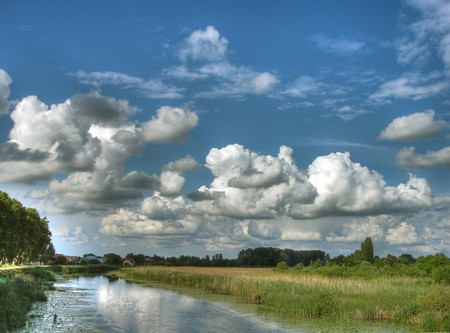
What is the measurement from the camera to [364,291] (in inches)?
1609

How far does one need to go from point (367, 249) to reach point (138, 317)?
217 ft

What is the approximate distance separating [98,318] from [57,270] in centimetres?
9103

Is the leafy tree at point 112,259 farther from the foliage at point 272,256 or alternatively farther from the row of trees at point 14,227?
the row of trees at point 14,227

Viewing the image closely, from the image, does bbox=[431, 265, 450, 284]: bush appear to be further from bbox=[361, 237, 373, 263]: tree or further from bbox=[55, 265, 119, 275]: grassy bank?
bbox=[55, 265, 119, 275]: grassy bank

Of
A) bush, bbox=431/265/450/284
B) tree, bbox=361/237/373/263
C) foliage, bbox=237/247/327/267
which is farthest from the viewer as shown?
foliage, bbox=237/247/327/267

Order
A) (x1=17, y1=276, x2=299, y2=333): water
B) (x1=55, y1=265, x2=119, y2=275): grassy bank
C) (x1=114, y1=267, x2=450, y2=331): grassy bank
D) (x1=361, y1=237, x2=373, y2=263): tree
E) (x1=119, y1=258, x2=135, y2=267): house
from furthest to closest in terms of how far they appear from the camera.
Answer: (x1=119, y1=258, x2=135, y2=267): house → (x1=55, y1=265, x2=119, y2=275): grassy bank → (x1=361, y1=237, x2=373, y2=263): tree → (x1=114, y1=267, x2=450, y2=331): grassy bank → (x1=17, y1=276, x2=299, y2=333): water

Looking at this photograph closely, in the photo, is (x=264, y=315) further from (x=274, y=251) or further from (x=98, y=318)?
(x=274, y=251)

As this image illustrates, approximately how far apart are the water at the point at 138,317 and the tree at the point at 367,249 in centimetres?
5153

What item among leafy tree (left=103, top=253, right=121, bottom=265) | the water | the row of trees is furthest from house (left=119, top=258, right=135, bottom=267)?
the water

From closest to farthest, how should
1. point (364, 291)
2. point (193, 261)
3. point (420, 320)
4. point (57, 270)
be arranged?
point (420, 320)
point (364, 291)
point (57, 270)
point (193, 261)

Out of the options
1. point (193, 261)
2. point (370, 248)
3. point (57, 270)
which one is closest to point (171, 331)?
point (370, 248)

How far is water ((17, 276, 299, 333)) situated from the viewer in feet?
96.2

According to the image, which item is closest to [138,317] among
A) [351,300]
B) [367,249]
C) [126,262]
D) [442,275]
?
[351,300]

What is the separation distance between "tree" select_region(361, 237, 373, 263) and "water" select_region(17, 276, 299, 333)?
51.5 metres
